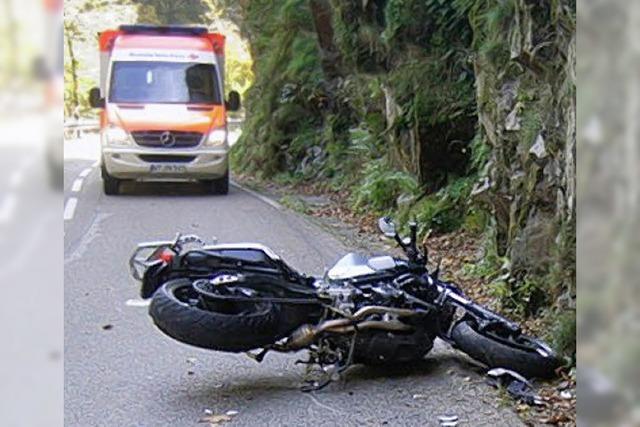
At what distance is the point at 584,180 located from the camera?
1.15 metres

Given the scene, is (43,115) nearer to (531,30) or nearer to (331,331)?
(331,331)

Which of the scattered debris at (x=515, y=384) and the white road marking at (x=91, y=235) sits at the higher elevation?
the white road marking at (x=91, y=235)

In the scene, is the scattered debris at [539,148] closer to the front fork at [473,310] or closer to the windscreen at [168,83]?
the front fork at [473,310]

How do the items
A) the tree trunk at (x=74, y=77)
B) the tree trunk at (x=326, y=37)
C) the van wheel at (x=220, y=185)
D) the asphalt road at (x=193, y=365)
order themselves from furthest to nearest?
the tree trunk at (x=326, y=37), the van wheel at (x=220, y=185), the asphalt road at (x=193, y=365), the tree trunk at (x=74, y=77)

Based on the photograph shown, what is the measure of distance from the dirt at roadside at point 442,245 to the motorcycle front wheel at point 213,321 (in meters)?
0.63

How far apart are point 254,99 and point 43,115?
2495 mm

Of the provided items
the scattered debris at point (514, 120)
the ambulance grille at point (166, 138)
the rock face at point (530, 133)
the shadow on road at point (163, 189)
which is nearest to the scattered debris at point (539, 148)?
the rock face at point (530, 133)

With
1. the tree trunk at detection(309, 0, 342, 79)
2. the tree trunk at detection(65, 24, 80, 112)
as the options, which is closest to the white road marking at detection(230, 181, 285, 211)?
the tree trunk at detection(65, 24, 80, 112)

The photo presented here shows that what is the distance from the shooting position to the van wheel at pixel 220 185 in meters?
3.53

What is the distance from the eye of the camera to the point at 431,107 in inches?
224

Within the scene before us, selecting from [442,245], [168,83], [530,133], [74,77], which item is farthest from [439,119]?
[74,77]

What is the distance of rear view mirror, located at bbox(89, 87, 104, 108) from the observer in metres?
2.57

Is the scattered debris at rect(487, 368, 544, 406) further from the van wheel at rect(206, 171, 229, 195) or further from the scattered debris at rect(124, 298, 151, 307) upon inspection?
the scattered debris at rect(124, 298, 151, 307)

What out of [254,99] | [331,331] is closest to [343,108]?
[254,99]
